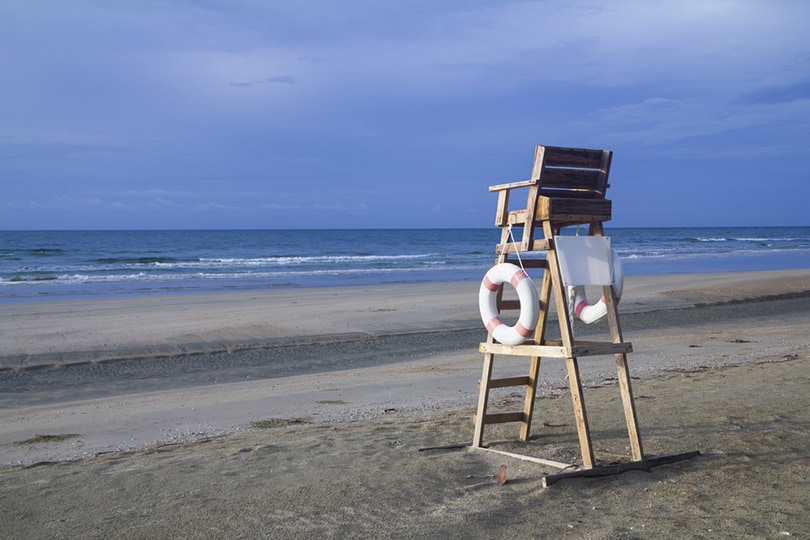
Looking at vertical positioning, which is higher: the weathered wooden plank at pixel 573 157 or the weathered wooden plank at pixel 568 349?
the weathered wooden plank at pixel 573 157

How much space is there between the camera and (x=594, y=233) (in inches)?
186

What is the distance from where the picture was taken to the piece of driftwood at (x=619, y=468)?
4289 mm

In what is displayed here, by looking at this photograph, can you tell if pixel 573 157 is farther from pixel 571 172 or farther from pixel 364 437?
pixel 364 437

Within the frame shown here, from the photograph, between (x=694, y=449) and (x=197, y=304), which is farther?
(x=197, y=304)

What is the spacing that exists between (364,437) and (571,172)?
2472mm

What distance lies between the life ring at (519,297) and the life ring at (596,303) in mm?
402

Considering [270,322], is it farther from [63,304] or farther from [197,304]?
[63,304]

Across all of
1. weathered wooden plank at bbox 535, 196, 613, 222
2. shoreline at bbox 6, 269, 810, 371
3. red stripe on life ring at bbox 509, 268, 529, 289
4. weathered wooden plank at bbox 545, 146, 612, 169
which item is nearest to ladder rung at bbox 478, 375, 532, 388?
red stripe on life ring at bbox 509, 268, 529, 289

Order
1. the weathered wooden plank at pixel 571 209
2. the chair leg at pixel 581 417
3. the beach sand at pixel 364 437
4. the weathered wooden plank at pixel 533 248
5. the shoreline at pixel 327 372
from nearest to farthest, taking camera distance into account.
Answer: the beach sand at pixel 364 437, the chair leg at pixel 581 417, the weathered wooden plank at pixel 571 209, the weathered wooden plank at pixel 533 248, the shoreline at pixel 327 372

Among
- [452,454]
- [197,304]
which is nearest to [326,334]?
[197,304]

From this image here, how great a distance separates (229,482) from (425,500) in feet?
4.06

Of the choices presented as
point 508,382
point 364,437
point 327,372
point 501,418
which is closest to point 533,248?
point 508,382

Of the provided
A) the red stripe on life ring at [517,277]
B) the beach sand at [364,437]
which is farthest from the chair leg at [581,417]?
the red stripe on life ring at [517,277]

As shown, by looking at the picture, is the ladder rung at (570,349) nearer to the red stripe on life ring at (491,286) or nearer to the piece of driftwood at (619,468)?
the red stripe on life ring at (491,286)
